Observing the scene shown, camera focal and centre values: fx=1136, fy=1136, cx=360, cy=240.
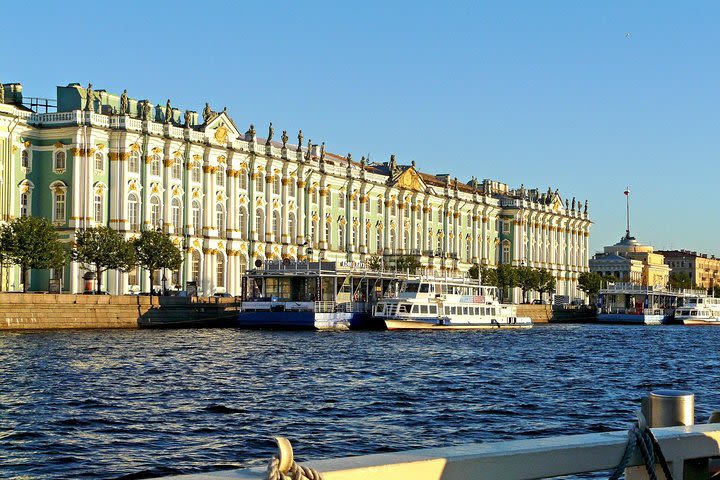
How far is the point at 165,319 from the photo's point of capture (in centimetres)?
6059

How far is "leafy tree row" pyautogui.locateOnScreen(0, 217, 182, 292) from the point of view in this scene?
56.8 metres

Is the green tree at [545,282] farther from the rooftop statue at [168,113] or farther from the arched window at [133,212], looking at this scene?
the arched window at [133,212]

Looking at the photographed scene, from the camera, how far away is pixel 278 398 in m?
24.2

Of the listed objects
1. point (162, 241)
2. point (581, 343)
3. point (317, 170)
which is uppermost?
point (317, 170)

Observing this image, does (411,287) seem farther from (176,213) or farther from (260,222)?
(260,222)

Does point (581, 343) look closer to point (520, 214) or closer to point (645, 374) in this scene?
point (645, 374)

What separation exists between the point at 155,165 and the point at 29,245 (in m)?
14.8

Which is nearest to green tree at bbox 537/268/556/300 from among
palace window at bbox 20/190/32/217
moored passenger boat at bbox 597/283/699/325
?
moored passenger boat at bbox 597/283/699/325

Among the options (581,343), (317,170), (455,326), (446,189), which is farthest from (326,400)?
(446,189)

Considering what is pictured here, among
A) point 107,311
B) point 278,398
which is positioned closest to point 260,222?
point 107,311

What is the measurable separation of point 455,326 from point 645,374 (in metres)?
32.2

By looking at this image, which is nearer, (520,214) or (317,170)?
(317,170)

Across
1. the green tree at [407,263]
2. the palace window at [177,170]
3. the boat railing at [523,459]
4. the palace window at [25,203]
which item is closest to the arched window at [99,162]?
the palace window at [25,203]

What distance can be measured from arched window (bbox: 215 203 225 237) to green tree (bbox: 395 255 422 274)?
61.7 feet
